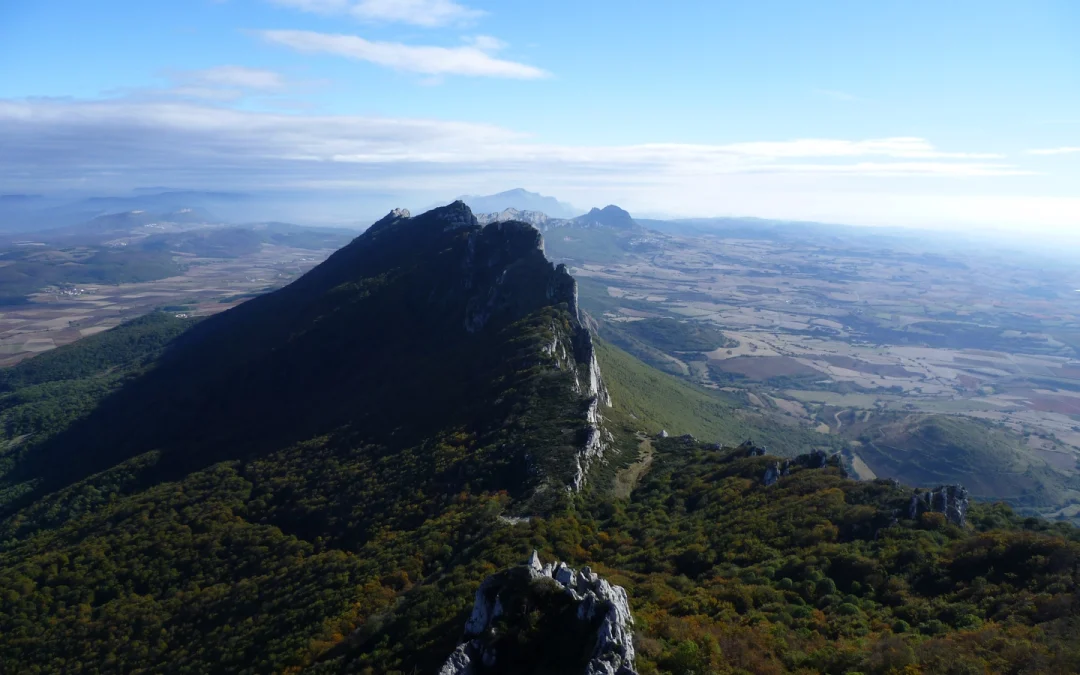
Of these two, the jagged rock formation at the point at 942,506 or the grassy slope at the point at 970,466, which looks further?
the grassy slope at the point at 970,466

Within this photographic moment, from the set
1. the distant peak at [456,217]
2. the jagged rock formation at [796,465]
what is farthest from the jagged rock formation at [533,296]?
the jagged rock formation at [796,465]

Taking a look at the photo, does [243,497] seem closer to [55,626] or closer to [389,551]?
[55,626]

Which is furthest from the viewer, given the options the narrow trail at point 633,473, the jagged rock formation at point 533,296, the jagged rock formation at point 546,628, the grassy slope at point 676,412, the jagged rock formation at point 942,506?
A: the grassy slope at point 676,412

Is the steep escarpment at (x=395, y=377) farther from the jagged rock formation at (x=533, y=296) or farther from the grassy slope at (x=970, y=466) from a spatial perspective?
the grassy slope at (x=970, y=466)

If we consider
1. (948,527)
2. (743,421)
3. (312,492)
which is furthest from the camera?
(743,421)

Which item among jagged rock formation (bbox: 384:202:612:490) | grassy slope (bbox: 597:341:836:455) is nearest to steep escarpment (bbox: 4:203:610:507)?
jagged rock formation (bbox: 384:202:612:490)

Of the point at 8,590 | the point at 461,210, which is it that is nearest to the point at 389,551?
the point at 8,590
